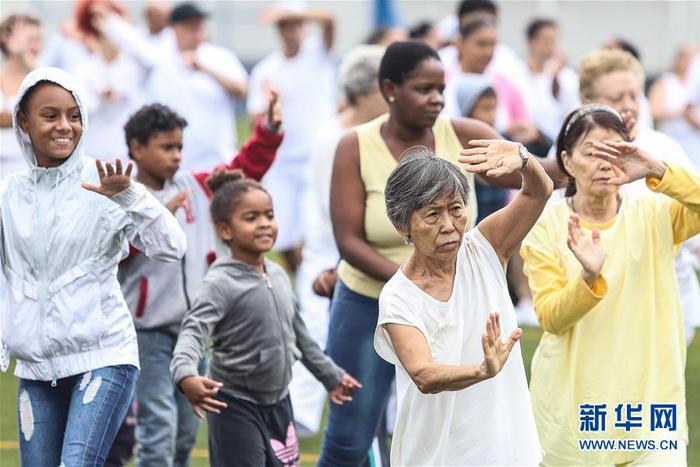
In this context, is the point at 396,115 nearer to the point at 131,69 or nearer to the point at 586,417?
the point at 586,417

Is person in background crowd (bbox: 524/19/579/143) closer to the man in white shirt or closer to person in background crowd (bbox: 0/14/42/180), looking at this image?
the man in white shirt

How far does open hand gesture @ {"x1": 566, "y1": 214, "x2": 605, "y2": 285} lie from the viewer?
5.70 meters

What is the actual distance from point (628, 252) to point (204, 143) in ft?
23.4

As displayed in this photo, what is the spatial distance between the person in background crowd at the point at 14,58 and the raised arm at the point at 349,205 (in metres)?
4.81

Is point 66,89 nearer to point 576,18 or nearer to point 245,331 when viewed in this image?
point 245,331

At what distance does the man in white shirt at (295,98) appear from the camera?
13781mm

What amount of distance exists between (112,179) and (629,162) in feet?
6.81

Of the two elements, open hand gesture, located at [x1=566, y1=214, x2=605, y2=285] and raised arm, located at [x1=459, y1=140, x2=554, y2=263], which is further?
open hand gesture, located at [x1=566, y1=214, x2=605, y2=285]

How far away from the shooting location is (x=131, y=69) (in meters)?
13.0

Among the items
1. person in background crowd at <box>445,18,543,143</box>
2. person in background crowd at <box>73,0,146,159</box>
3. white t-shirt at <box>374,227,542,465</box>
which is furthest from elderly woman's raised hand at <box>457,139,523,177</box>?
person in background crowd at <box>73,0,146,159</box>

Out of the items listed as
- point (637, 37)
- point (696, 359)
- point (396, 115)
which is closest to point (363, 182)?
point (396, 115)

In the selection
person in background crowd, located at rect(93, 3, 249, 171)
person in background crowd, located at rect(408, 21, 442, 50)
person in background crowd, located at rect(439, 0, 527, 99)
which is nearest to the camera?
person in background crowd, located at rect(93, 3, 249, 171)

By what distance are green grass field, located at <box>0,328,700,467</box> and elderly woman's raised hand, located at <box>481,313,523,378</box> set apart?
3879 mm

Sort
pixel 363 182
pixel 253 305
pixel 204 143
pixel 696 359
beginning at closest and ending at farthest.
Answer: pixel 253 305, pixel 363 182, pixel 696 359, pixel 204 143
